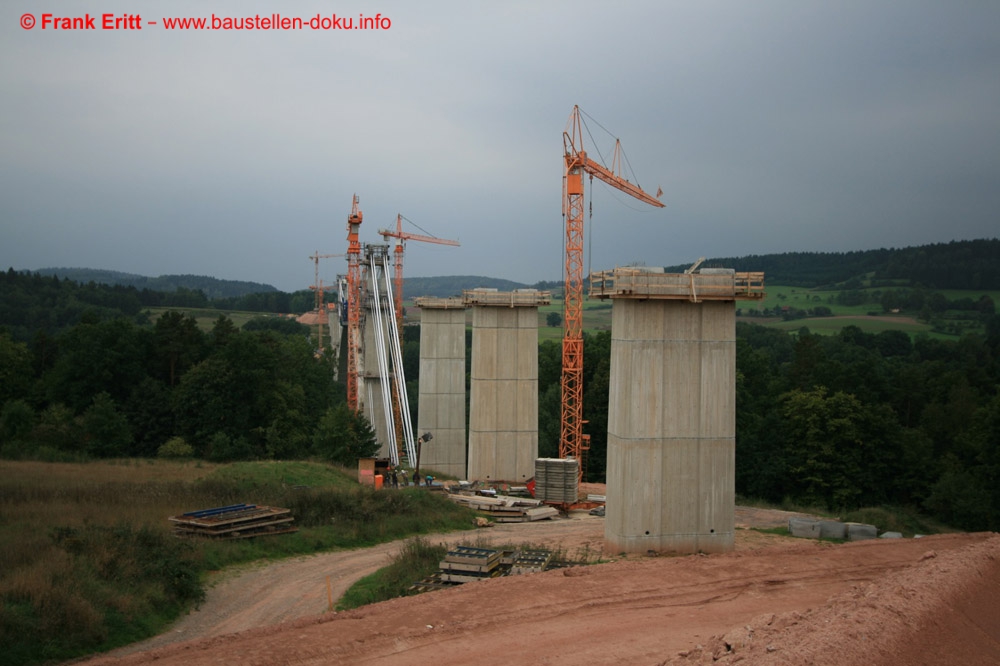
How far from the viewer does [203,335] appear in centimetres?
5872

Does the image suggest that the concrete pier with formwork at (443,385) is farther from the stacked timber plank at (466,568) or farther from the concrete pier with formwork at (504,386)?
the stacked timber plank at (466,568)

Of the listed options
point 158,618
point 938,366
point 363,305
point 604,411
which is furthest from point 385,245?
point 158,618

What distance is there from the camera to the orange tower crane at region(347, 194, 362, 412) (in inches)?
3004

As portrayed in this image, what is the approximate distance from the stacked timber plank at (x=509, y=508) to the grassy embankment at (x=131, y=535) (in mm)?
2129

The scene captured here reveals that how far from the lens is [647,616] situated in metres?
16.8

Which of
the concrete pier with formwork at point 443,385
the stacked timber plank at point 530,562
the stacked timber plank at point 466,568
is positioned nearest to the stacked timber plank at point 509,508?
the stacked timber plank at point 530,562

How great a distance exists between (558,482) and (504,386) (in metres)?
8.65

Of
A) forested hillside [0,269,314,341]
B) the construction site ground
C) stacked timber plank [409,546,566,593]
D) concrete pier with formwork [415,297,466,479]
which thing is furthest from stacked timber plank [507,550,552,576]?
forested hillside [0,269,314,341]

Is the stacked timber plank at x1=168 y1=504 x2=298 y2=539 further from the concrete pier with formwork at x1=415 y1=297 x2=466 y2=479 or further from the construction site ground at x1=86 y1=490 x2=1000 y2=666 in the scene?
the concrete pier with formwork at x1=415 y1=297 x2=466 y2=479

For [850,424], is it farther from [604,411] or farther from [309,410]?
[309,410]

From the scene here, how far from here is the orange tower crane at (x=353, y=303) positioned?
76.3 metres

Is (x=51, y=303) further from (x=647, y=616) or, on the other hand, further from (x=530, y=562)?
(x=647, y=616)

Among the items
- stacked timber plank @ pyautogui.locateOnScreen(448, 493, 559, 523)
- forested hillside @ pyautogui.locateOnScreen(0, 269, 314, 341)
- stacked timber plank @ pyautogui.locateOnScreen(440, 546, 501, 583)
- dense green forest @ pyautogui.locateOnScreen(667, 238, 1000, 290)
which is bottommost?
stacked timber plank @ pyautogui.locateOnScreen(448, 493, 559, 523)

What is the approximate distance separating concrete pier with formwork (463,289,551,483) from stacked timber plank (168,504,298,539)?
68.7ft
